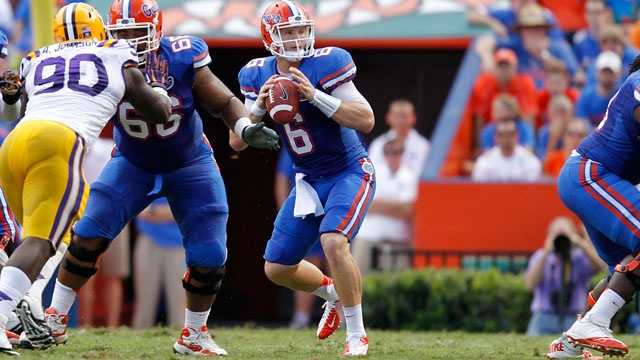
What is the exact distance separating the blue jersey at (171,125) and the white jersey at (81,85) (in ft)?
1.64

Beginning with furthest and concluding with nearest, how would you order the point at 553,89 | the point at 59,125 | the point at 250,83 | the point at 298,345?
the point at 553,89 < the point at 298,345 < the point at 250,83 < the point at 59,125

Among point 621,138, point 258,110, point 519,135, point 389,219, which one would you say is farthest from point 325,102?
point 519,135

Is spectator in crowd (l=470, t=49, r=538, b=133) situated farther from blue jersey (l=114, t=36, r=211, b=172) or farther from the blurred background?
blue jersey (l=114, t=36, r=211, b=172)

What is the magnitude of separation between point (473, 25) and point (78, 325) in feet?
14.0

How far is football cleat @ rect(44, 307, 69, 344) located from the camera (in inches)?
303

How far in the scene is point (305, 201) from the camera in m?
7.64

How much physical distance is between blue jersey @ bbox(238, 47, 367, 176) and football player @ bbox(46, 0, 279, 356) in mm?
310

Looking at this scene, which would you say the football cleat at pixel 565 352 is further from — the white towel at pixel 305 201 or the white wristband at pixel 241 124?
the white wristband at pixel 241 124

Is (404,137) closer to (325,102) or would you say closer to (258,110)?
(258,110)

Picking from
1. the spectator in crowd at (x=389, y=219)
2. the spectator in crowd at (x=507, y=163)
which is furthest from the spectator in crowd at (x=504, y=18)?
the spectator in crowd at (x=389, y=219)

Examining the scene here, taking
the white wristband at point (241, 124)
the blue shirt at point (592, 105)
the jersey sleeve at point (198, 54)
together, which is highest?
the jersey sleeve at point (198, 54)

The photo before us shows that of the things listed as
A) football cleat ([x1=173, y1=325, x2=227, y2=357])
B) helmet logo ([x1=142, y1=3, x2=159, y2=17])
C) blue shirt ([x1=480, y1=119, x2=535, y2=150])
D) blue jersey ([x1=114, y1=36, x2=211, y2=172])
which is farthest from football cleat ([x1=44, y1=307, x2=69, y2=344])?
blue shirt ([x1=480, y1=119, x2=535, y2=150])

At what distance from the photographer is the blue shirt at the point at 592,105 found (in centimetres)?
1180

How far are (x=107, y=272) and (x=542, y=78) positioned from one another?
412 cm
